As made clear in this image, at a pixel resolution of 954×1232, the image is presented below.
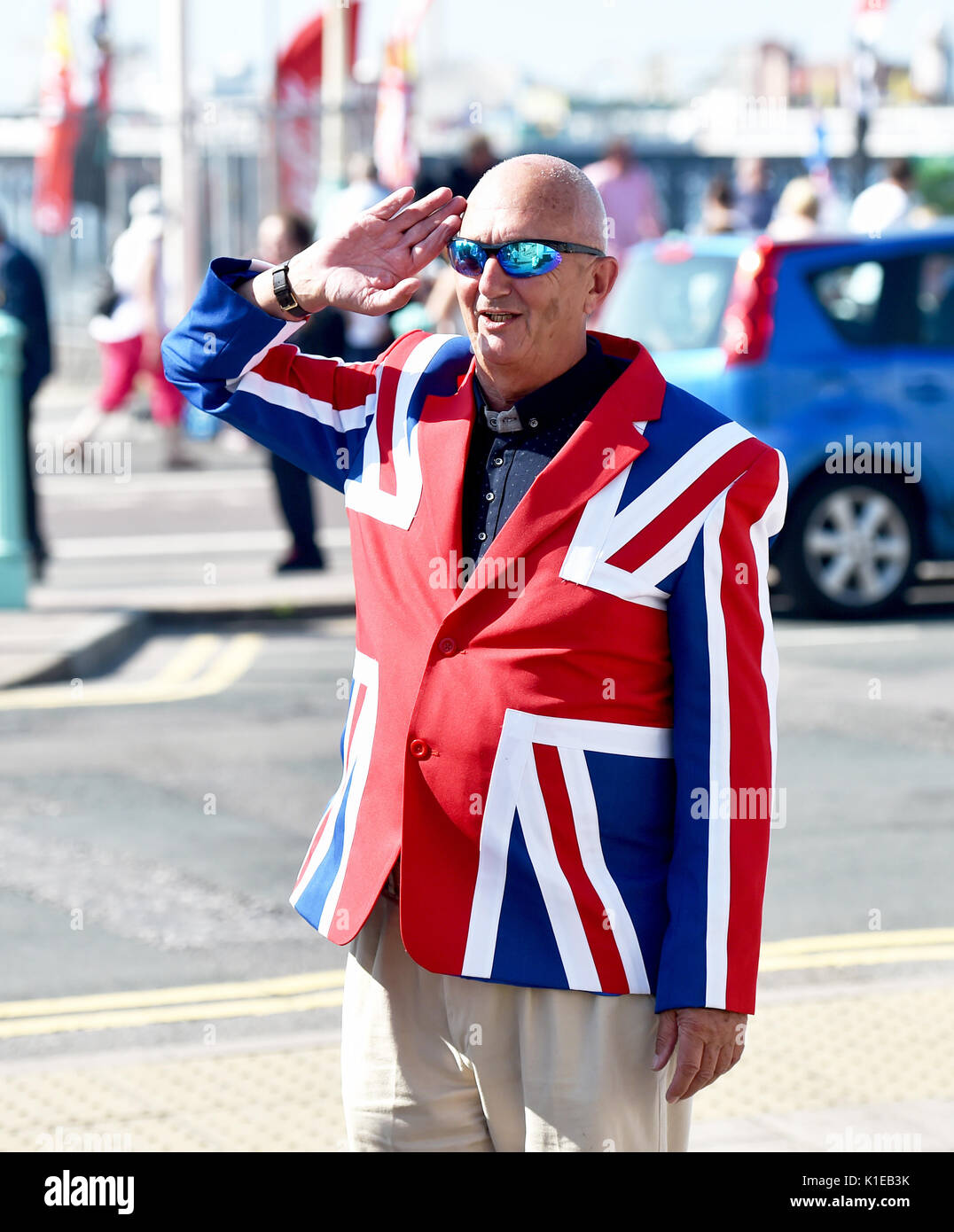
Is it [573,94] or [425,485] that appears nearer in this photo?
[425,485]

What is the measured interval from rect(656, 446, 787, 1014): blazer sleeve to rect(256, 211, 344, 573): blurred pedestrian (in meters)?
8.10

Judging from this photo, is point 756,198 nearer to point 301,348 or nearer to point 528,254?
point 301,348

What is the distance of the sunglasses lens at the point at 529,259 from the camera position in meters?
2.74

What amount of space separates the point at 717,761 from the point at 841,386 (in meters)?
7.68

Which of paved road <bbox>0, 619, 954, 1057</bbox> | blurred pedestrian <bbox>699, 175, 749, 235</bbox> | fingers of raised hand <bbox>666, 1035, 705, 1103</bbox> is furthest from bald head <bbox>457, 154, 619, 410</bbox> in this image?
blurred pedestrian <bbox>699, 175, 749, 235</bbox>

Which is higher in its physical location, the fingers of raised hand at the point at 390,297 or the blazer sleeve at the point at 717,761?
the fingers of raised hand at the point at 390,297

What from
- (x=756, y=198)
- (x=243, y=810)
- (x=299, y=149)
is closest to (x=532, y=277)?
(x=243, y=810)

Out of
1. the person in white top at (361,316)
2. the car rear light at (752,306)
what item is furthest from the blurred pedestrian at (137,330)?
the car rear light at (752,306)

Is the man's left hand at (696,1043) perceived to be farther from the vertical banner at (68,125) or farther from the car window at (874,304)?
the vertical banner at (68,125)

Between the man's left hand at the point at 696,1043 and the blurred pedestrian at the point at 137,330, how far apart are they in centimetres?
1297
